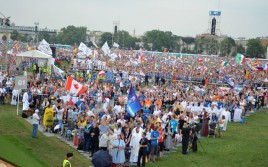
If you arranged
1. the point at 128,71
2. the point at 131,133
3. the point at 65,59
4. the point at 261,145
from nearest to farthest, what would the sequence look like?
the point at 131,133
the point at 261,145
the point at 128,71
the point at 65,59

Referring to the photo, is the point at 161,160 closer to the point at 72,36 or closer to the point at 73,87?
the point at 73,87

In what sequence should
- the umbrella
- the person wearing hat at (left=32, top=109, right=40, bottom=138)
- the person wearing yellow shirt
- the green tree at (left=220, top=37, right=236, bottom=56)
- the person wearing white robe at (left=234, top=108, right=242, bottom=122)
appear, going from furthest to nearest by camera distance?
the green tree at (left=220, top=37, right=236, bottom=56), the person wearing white robe at (left=234, top=108, right=242, bottom=122), the person wearing yellow shirt, the person wearing hat at (left=32, top=109, right=40, bottom=138), the umbrella

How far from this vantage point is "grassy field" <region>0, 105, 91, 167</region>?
1545cm

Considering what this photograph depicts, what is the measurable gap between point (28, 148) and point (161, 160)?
5.59 metres

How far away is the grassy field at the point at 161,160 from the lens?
54.9ft

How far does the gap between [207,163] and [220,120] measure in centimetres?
679

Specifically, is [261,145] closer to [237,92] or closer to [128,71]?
[237,92]

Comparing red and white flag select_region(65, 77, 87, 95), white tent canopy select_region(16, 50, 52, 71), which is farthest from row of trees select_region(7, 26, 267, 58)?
red and white flag select_region(65, 77, 87, 95)

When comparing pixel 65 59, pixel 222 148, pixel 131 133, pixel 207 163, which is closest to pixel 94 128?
pixel 131 133

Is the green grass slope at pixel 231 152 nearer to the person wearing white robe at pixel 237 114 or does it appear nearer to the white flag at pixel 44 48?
the person wearing white robe at pixel 237 114

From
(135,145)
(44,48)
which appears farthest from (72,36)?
(135,145)

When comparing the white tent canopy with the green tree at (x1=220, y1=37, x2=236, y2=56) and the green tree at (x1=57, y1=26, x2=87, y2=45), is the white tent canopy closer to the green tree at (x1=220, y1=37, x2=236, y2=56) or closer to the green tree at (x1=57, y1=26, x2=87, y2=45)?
the green tree at (x1=220, y1=37, x2=236, y2=56)

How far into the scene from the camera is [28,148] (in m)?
18.6

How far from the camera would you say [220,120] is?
25.4 meters
